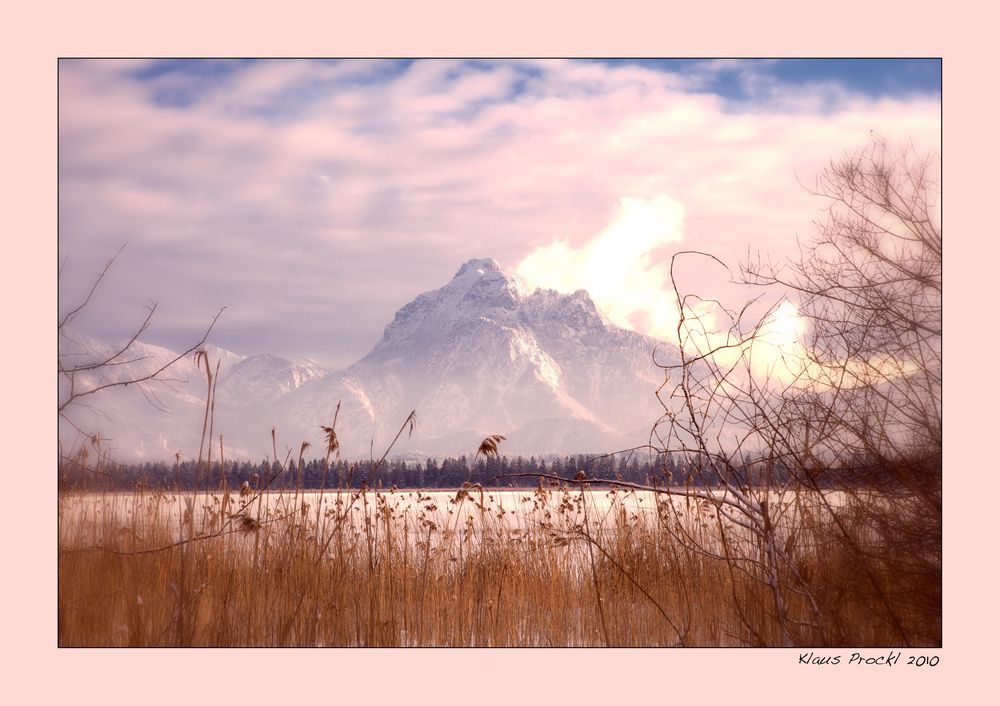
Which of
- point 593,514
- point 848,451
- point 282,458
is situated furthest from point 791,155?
point 282,458

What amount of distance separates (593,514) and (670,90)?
8.72 ft

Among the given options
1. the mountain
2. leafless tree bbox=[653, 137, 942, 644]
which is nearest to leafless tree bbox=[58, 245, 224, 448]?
the mountain

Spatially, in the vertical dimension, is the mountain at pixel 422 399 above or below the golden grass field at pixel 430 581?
above

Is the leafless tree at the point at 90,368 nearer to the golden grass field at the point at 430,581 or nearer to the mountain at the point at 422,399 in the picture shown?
the mountain at the point at 422,399

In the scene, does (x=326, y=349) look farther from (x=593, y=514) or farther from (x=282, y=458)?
(x=593, y=514)

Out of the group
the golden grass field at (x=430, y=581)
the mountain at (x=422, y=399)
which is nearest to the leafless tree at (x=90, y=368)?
the mountain at (x=422, y=399)

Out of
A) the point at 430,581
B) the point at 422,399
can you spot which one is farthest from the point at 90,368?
the point at 422,399

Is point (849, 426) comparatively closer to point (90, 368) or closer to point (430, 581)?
point (430, 581)

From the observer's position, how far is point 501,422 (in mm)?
6652

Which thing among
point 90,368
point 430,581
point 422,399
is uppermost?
point 90,368

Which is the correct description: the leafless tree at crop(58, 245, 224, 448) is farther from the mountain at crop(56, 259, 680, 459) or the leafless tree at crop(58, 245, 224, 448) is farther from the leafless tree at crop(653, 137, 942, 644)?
the leafless tree at crop(653, 137, 942, 644)

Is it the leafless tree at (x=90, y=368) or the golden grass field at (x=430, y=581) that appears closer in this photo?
the golden grass field at (x=430, y=581)

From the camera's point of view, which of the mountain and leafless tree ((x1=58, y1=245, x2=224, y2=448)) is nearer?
leafless tree ((x1=58, y1=245, x2=224, y2=448))

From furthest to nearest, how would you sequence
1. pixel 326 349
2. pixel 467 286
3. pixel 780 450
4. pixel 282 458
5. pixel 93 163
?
1. pixel 467 286
2. pixel 326 349
3. pixel 93 163
4. pixel 282 458
5. pixel 780 450
